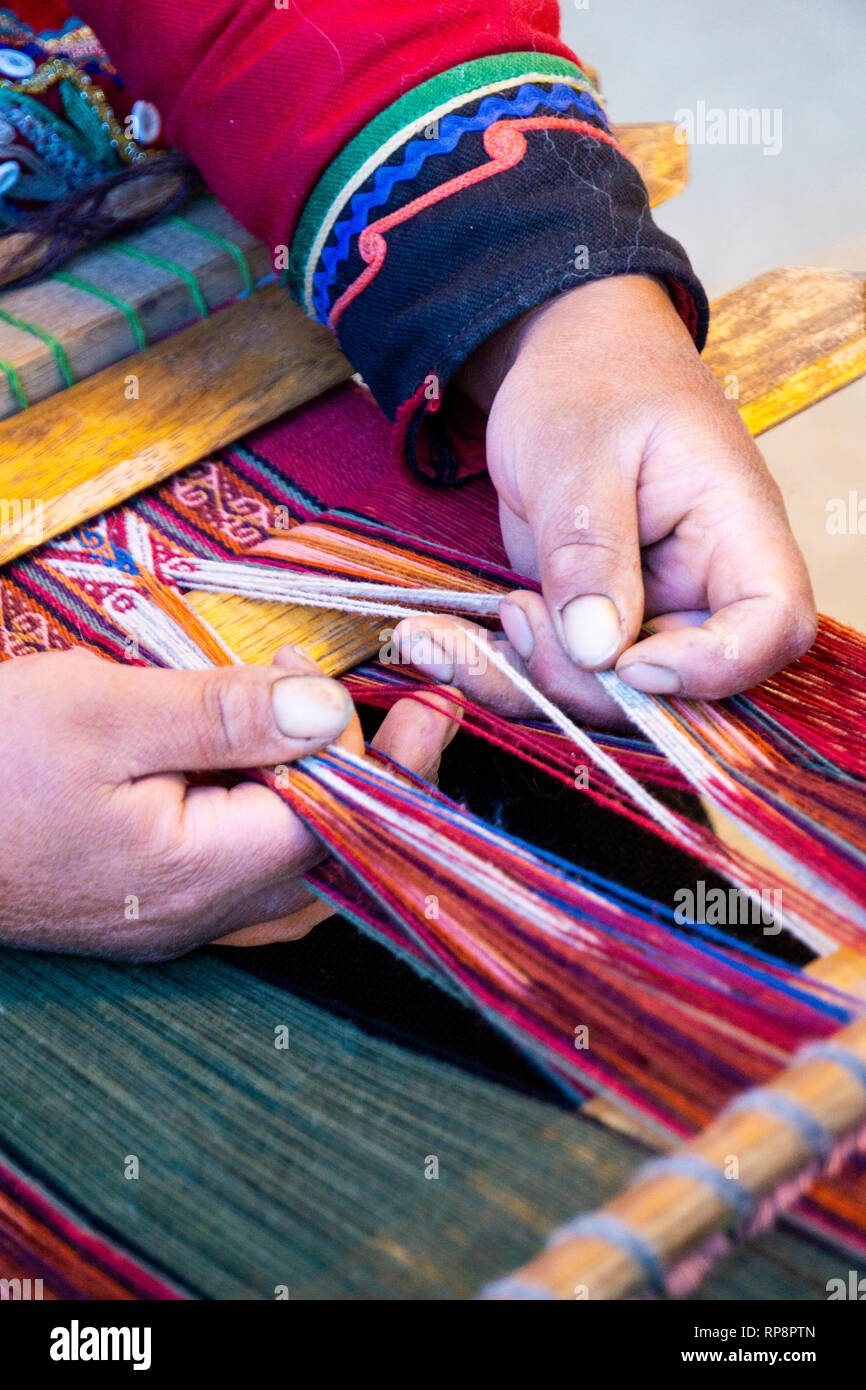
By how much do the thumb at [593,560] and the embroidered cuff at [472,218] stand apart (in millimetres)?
208

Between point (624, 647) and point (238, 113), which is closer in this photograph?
point (624, 647)

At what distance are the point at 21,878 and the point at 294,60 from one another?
89cm

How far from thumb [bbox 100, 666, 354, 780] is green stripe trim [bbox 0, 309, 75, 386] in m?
0.59

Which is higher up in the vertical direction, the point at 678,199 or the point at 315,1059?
the point at 678,199

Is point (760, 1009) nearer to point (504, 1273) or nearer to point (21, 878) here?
point (504, 1273)

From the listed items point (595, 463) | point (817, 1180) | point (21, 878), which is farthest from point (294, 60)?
point (817, 1180)

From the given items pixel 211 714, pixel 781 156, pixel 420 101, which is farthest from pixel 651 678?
pixel 781 156

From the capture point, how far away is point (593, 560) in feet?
3.14

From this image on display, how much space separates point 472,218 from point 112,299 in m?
0.49

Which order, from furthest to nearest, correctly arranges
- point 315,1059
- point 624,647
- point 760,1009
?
point 624,647 → point 315,1059 → point 760,1009

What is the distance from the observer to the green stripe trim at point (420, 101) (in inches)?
45.4

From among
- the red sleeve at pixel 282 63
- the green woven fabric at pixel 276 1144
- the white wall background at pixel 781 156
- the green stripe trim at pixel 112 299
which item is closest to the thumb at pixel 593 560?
the green woven fabric at pixel 276 1144

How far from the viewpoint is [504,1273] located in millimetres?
569

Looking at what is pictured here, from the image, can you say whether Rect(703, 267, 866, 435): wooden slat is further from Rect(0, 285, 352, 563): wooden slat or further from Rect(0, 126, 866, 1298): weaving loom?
Rect(0, 285, 352, 563): wooden slat
